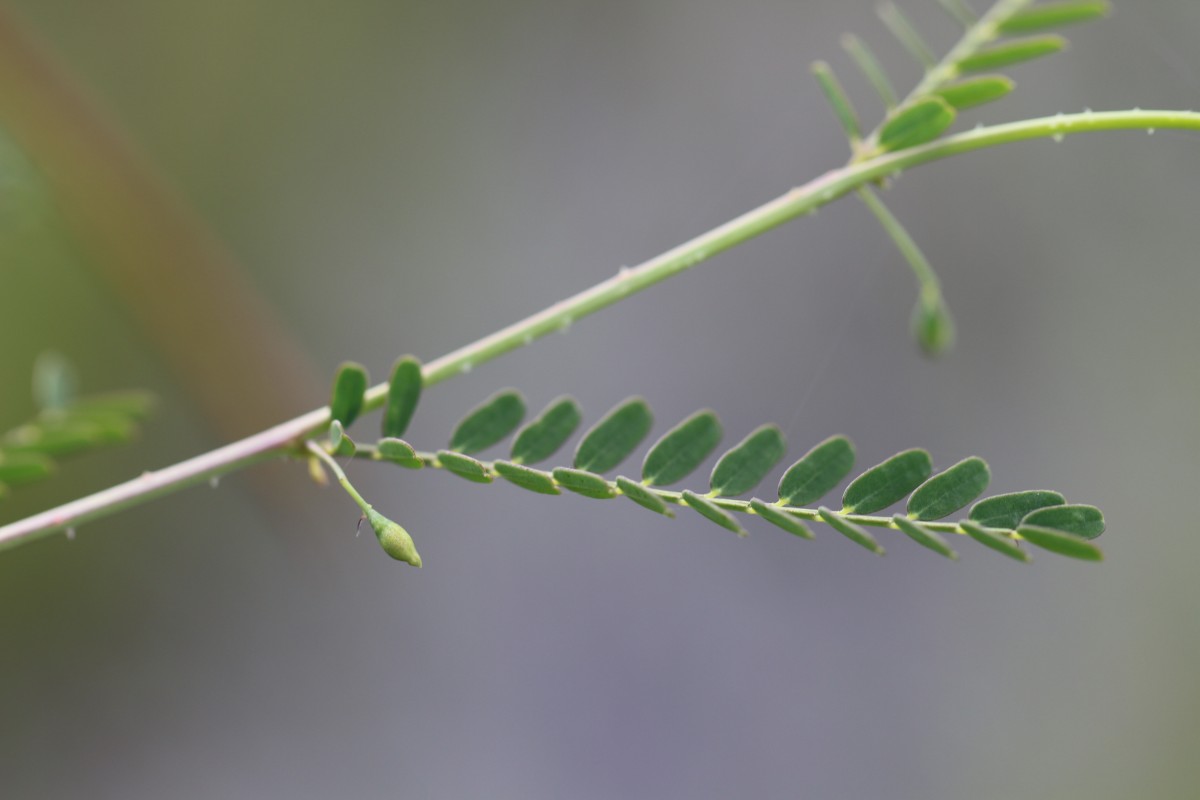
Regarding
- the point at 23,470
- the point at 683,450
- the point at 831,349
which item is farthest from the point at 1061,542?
the point at 831,349

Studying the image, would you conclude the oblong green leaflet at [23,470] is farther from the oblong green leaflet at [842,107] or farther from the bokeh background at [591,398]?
the bokeh background at [591,398]

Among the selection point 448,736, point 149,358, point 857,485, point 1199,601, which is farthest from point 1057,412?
point 149,358

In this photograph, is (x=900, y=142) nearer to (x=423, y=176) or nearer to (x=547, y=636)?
(x=547, y=636)

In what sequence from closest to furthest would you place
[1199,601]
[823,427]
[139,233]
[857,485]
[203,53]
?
1. [857,485]
2. [139,233]
3. [1199,601]
4. [823,427]
5. [203,53]

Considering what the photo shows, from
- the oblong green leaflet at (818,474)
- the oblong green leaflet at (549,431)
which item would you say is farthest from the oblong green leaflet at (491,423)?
the oblong green leaflet at (818,474)

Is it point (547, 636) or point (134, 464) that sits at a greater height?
point (134, 464)

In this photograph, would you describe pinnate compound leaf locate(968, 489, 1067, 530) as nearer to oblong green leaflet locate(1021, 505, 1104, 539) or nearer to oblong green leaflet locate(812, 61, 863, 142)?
oblong green leaflet locate(1021, 505, 1104, 539)

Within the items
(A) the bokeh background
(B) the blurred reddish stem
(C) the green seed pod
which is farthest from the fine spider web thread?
(C) the green seed pod

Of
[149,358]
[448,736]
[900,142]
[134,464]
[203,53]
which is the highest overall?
[203,53]
